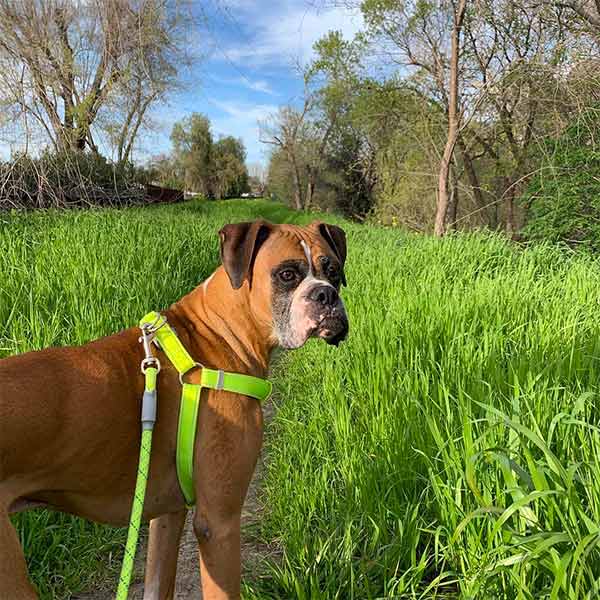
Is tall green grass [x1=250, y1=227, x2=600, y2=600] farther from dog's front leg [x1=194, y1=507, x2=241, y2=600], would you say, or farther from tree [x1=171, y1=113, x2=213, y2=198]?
tree [x1=171, y1=113, x2=213, y2=198]

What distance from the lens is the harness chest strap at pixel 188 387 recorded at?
5.85ft

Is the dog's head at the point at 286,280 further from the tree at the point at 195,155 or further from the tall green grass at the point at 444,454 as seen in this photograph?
the tree at the point at 195,155

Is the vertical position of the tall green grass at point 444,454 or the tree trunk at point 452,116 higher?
the tree trunk at point 452,116

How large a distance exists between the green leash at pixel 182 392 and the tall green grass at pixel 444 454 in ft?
2.35

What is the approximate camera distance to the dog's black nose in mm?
2125

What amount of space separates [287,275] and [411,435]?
1109 mm

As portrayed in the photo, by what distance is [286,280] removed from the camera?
7.26 ft

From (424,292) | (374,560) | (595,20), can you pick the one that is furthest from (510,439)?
(595,20)

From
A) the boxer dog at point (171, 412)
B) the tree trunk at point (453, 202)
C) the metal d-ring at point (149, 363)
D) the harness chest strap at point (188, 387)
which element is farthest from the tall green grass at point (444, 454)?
the tree trunk at point (453, 202)

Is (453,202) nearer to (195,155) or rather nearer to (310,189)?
(310,189)

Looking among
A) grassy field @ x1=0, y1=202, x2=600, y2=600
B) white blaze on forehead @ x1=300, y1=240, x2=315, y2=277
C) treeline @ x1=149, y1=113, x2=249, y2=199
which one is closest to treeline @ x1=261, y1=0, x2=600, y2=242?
grassy field @ x1=0, y1=202, x2=600, y2=600

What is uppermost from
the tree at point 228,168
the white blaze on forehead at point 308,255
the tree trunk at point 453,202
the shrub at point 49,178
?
the tree at point 228,168

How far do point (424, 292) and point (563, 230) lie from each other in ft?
19.4

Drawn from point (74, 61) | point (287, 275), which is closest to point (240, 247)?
point (287, 275)
